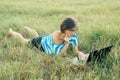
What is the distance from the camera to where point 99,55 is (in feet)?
13.7

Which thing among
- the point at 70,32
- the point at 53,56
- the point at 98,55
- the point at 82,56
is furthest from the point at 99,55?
the point at 70,32

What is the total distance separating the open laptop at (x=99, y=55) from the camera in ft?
13.5

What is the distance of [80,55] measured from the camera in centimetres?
471

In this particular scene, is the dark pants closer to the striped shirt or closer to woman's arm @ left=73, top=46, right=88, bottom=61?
the striped shirt

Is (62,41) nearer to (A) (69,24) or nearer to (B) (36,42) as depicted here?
(A) (69,24)

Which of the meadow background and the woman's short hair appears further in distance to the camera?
the woman's short hair

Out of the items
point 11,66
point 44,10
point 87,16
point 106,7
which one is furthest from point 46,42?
point 106,7

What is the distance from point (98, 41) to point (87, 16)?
2.66m

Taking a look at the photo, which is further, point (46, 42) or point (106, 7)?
point (106, 7)

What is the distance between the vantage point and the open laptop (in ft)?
13.5

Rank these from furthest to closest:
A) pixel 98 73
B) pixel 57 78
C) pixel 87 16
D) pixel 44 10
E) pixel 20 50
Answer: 1. pixel 44 10
2. pixel 87 16
3. pixel 20 50
4. pixel 98 73
5. pixel 57 78

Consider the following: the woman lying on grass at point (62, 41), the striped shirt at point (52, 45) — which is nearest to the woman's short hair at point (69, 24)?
the woman lying on grass at point (62, 41)

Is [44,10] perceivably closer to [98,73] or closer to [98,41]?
[98,41]

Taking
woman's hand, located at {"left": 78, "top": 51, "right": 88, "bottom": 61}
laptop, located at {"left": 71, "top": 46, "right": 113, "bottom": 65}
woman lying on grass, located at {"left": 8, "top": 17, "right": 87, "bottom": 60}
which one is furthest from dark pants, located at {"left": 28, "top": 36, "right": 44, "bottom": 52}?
laptop, located at {"left": 71, "top": 46, "right": 113, "bottom": 65}
